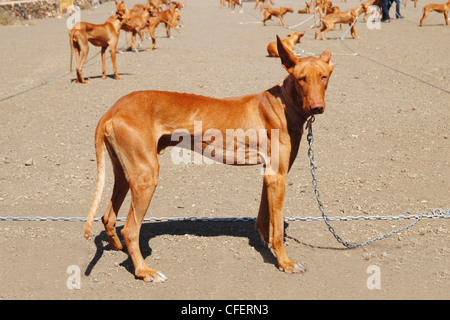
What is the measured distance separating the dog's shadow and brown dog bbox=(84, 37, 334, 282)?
1.75ft

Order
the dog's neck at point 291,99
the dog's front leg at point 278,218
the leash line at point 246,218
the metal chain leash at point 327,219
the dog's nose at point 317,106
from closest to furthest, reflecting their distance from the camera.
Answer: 1. the dog's nose at point 317,106
2. the dog's neck at point 291,99
3. the dog's front leg at point 278,218
4. the metal chain leash at point 327,219
5. the leash line at point 246,218

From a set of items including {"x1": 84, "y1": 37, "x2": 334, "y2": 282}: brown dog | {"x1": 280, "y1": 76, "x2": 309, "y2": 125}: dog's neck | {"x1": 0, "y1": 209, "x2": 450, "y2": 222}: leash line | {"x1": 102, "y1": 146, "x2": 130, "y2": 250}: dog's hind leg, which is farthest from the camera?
{"x1": 0, "y1": 209, "x2": 450, "y2": 222}: leash line

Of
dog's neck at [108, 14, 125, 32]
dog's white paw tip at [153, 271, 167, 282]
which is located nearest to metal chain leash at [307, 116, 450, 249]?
dog's white paw tip at [153, 271, 167, 282]

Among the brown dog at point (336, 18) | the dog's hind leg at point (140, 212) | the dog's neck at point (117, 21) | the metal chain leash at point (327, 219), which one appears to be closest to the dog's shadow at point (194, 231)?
the dog's hind leg at point (140, 212)

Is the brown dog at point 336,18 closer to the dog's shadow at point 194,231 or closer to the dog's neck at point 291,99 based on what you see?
the dog's shadow at point 194,231

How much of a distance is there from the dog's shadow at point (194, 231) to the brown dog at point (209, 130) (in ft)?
1.75

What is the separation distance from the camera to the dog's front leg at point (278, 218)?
436cm

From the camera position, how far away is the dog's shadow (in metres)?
4.98

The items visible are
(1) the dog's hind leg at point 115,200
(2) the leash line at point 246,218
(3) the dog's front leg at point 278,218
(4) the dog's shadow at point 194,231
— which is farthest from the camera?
(2) the leash line at point 246,218

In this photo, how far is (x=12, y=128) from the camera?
952 centimetres

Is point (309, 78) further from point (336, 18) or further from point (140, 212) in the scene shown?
point (336, 18)

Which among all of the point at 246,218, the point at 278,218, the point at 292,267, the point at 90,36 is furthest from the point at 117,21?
the point at 292,267

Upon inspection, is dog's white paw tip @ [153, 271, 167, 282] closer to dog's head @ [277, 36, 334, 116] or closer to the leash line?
the leash line

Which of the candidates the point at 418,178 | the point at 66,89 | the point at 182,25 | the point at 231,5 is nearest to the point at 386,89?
the point at 418,178
